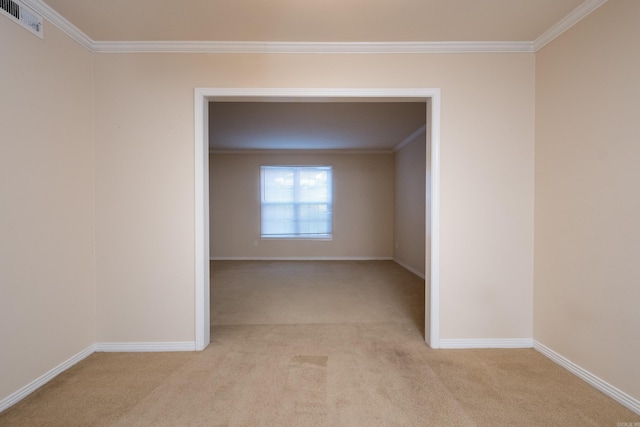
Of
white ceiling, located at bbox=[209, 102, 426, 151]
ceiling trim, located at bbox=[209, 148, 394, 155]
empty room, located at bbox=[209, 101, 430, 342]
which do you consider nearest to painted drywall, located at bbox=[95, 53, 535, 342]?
white ceiling, located at bbox=[209, 102, 426, 151]

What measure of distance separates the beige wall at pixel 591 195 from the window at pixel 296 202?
506cm

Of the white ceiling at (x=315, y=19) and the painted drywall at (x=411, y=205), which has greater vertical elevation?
the white ceiling at (x=315, y=19)

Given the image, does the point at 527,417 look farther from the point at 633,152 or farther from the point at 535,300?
the point at 633,152

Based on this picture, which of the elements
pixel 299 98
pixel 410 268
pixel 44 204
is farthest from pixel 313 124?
pixel 44 204

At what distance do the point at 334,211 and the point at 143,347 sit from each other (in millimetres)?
5206

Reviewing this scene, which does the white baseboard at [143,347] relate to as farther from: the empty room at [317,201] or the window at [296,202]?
the window at [296,202]

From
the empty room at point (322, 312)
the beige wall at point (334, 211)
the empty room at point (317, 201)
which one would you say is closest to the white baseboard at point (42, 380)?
the empty room at point (322, 312)

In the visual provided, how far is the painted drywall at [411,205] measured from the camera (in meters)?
5.39

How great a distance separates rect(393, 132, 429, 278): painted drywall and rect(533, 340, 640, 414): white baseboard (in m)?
2.91

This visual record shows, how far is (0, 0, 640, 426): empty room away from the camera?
184cm

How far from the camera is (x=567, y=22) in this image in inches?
85.8

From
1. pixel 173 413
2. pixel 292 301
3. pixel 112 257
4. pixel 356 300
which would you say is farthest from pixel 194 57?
pixel 356 300

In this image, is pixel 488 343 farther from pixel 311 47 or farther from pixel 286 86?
pixel 311 47

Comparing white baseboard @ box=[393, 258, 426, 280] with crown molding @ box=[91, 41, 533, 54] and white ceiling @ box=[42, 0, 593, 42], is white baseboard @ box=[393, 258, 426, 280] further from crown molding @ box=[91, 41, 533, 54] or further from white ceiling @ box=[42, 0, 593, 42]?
white ceiling @ box=[42, 0, 593, 42]
